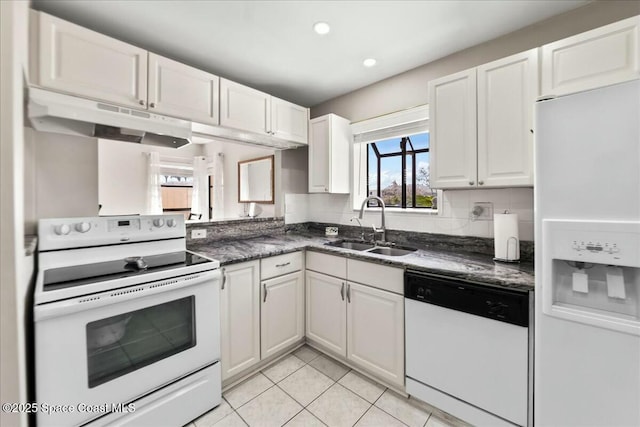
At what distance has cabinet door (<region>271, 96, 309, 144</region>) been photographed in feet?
7.85

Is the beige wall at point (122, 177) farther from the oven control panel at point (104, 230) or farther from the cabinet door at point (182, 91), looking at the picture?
the cabinet door at point (182, 91)

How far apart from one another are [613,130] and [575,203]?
301 millimetres

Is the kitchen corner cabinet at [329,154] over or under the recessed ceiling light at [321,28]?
under

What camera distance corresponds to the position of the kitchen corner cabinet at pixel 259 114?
80.9 inches

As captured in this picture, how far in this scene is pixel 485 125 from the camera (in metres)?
1.65

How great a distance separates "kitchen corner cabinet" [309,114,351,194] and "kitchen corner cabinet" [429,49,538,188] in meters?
0.97

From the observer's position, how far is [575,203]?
1074 millimetres

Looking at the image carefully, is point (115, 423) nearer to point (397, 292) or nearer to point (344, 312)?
point (344, 312)

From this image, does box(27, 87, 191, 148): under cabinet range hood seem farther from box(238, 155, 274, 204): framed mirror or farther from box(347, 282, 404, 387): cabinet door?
box(347, 282, 404, 387): cabinet door

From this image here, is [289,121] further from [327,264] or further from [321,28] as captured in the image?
[327,264]

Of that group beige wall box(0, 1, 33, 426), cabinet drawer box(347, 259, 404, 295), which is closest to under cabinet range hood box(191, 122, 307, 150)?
beige wall box(0, 1, 33, 426)

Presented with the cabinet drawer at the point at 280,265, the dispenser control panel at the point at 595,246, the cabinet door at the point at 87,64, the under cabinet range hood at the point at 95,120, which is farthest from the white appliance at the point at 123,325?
the dispenser control panel at the point at 595,246

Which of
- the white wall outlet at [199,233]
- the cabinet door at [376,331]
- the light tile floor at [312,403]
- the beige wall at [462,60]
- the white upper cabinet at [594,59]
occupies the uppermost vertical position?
the beige wall at [462,60]

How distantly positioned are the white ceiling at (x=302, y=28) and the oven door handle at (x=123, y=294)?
159 cm
